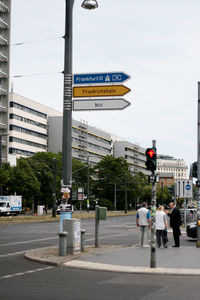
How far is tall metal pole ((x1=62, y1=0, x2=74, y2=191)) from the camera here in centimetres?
1611

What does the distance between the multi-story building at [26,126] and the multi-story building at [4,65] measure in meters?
16.6

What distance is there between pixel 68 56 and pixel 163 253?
6.83 metres

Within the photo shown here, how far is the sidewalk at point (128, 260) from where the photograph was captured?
518 inches

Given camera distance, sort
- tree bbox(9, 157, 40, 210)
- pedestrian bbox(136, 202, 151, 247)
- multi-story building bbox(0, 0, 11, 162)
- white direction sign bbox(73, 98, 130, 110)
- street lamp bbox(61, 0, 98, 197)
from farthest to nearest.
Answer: multi-story building bbox(0, 0, 11, 162)
tree bbox(9, 157, 40, 210)
pedestrian bbox(136, 202, 151, 247)
street lamp bbox(61, 0, 98, 197)
white direction sign bbox(73, 98, 130, 110)

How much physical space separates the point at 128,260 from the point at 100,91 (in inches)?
185

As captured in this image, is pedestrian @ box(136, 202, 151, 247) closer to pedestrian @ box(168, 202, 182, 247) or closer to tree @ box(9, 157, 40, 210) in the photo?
pedestrian @ box(168, 202, 182, 247)

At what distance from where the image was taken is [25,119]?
121250mm

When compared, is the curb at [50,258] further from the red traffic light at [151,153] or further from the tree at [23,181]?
the tree at [23,181]

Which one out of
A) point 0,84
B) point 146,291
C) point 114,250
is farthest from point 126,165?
point 146,291

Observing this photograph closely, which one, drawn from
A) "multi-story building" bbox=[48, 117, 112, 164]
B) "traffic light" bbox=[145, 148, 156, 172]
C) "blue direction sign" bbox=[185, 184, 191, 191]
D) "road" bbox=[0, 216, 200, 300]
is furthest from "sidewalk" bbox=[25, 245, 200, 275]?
"multi-story building" bbox=[48, 117, 112, 164]

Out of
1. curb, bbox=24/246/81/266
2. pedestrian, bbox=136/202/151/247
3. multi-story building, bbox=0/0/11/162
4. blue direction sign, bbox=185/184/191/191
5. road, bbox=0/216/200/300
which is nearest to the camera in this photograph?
road, bbox=0/216/200/300

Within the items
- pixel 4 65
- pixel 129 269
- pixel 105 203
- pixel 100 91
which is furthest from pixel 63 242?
pixel 105 203

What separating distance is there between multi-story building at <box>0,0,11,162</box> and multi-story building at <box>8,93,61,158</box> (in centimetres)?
1664

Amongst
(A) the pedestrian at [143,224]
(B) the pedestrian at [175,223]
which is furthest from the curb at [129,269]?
(B) the pedestrian at [175,223]
